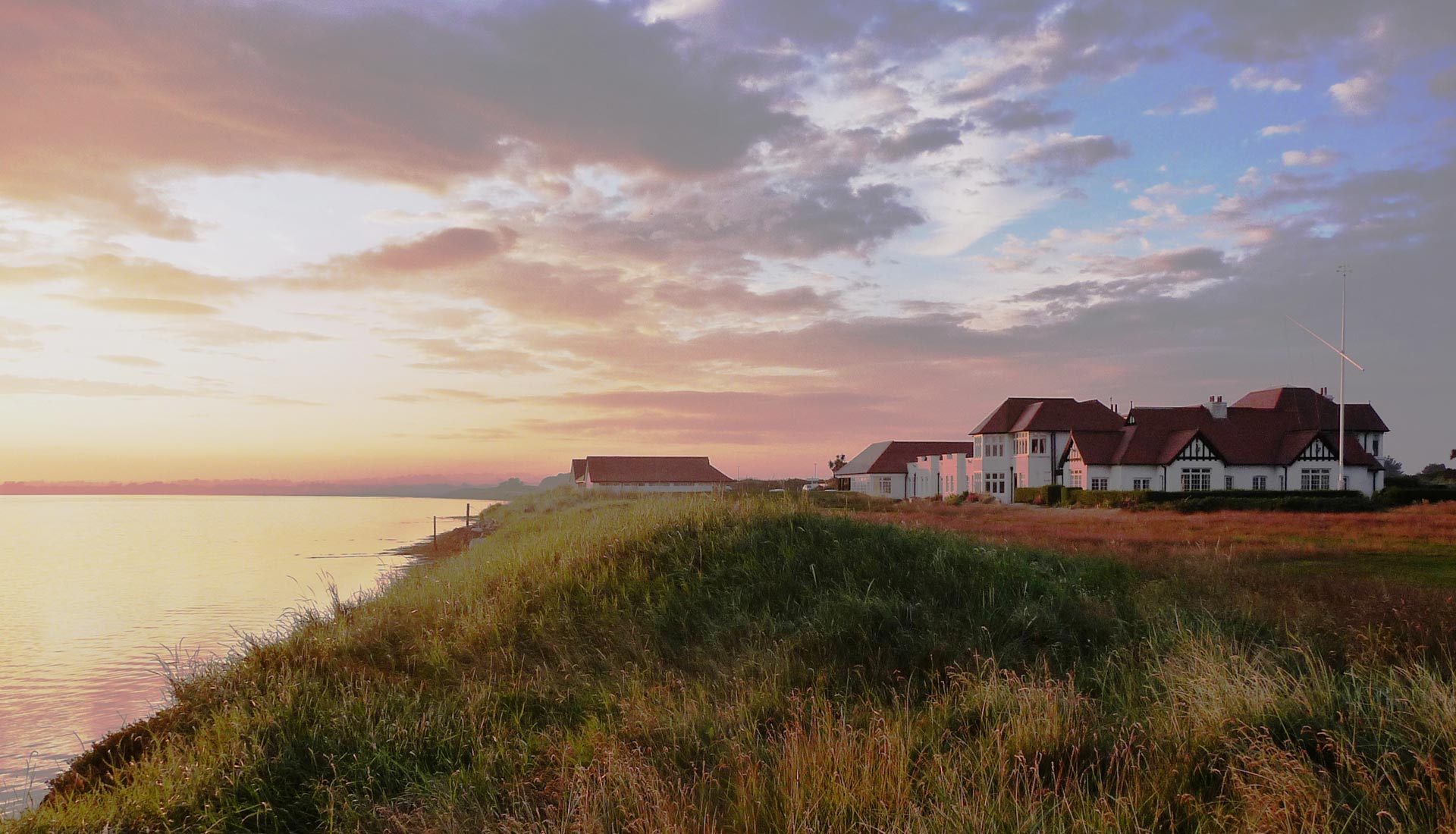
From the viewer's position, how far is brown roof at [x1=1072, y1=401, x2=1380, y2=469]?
55344 millimetres

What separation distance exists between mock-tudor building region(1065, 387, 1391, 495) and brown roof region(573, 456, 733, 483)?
3797 centimetres

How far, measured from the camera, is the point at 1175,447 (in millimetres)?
55156

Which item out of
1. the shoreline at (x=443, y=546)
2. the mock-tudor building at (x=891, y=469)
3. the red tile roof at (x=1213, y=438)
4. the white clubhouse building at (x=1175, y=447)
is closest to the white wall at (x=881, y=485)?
the mock-tudor building at (x=891, y=469)

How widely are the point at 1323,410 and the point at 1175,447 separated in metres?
17.3

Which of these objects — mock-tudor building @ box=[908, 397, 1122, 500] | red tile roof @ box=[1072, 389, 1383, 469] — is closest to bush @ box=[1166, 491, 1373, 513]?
red tile roof @ box=[1072, 389, 1383, 469]

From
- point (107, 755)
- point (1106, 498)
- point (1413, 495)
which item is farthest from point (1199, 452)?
point (107, 755)

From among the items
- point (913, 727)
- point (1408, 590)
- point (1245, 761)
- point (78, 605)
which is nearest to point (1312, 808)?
point (1245, 761)

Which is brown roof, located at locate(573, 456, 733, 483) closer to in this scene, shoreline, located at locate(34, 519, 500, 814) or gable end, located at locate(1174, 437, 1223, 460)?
gable end, located at locate(1174, 437, 1223, 460)

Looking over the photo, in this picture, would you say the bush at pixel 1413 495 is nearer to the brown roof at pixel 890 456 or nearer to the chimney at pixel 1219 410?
the chimney at pixel 1219 410

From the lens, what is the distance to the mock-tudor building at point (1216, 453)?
55188mm

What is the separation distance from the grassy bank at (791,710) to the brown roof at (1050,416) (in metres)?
48.2

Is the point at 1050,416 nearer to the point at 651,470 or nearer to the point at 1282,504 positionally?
the point at 1282,504

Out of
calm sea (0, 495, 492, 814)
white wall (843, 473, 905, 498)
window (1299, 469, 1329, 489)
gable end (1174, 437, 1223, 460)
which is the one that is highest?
gable end (1174, 437, 1223, 460)

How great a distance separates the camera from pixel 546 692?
9.78 meters
